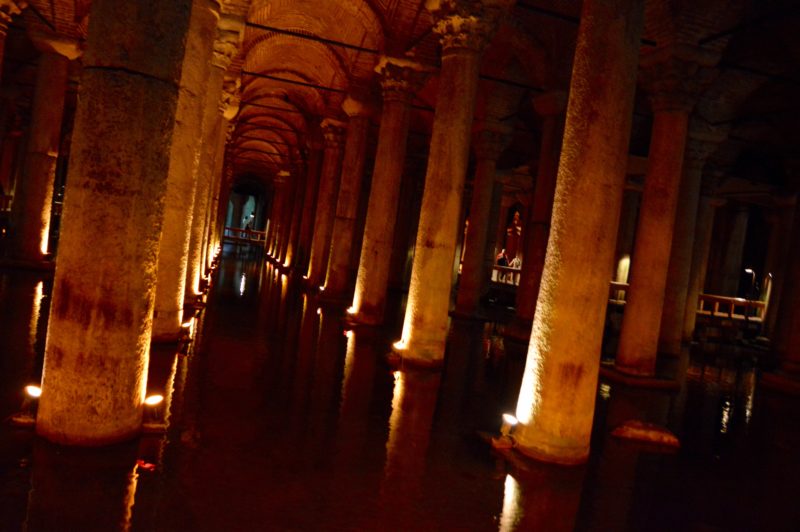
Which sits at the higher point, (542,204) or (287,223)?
(542,204)

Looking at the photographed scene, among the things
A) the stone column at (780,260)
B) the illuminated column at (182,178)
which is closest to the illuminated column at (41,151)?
the illuminated column at (182,178)

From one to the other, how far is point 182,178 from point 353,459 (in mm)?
4253

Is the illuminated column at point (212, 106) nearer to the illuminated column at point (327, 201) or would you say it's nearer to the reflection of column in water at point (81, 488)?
the reflection of column in water at point (81, 488)

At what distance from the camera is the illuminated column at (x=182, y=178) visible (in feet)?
21.9

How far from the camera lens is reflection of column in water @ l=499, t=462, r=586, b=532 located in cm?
384

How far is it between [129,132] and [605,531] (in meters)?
4.01

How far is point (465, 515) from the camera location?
378 centimetres

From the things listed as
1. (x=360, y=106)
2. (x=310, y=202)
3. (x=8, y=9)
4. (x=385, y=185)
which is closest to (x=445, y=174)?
(x=385, y=185)

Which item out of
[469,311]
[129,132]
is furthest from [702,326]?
[129,132]

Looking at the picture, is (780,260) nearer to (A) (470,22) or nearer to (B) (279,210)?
(A) (470,22)

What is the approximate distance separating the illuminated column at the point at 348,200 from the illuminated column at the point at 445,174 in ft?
18.3

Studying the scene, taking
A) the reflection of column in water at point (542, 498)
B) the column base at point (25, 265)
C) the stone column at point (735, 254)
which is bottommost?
the reflection of column in water at point (542, 498)

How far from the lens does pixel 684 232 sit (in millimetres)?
11594

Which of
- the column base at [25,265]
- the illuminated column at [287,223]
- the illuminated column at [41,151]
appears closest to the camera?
the column base at [25,265]
